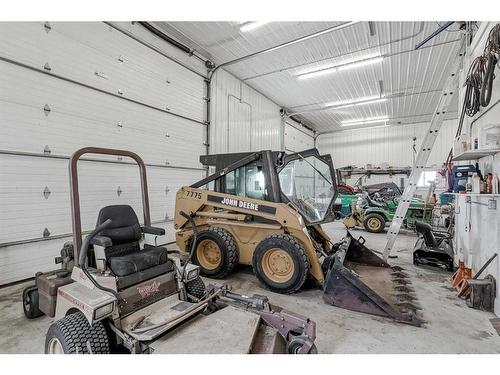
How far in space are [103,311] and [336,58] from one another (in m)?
7.43

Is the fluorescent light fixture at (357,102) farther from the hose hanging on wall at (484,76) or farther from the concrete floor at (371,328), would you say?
the concrete floor at (371,328)

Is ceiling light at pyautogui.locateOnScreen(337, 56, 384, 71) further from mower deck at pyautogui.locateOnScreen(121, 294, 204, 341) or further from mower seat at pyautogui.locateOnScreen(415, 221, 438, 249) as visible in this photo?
mower deck at pyautogui.locateOnScreen(121, 294, 204, 341)

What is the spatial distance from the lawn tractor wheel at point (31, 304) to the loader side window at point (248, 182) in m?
2.67

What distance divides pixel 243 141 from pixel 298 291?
591cm

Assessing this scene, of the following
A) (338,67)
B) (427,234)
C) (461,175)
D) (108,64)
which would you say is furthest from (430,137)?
(108,64)

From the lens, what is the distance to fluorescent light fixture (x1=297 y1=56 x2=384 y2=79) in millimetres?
6911

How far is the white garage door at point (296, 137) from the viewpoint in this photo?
1184 cm

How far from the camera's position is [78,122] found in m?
4.33

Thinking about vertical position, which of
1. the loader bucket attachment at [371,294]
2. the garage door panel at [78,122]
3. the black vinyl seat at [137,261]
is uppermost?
the garage door panel at [78,122]

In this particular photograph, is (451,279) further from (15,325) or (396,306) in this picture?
(15,325)

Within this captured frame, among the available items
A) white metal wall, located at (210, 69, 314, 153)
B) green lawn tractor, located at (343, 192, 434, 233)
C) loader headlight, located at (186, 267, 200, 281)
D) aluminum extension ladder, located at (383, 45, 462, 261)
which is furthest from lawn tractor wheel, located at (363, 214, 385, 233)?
loader headlight, located at (186, 267, 200, 281)

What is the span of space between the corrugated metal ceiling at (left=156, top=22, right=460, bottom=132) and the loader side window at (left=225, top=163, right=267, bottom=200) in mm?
3494

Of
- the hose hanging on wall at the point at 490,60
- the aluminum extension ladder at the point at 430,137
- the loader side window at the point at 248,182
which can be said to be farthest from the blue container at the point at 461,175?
the loader side window at the point at 248,182

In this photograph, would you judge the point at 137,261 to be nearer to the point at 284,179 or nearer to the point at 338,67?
the point at 284,179
